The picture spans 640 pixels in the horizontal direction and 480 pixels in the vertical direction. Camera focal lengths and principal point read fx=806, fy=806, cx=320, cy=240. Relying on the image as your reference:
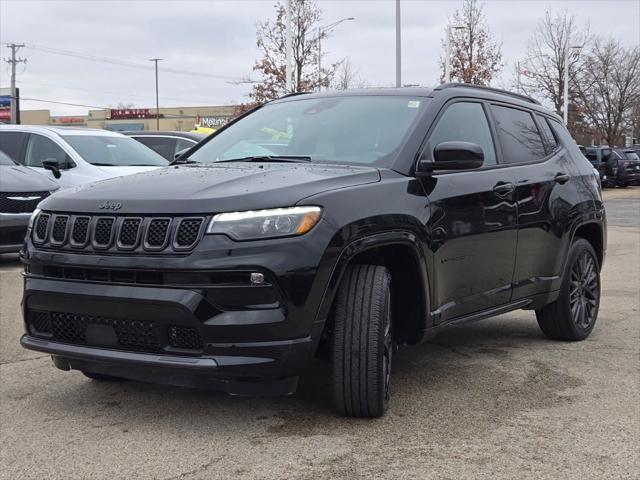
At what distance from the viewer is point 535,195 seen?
5340 mm

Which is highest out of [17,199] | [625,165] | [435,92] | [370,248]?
[625,165]

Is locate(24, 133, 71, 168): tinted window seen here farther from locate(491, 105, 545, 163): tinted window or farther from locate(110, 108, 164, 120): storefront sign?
locate(110, 108, 164, 120): storefront sign

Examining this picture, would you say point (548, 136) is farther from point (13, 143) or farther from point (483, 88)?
point (13, 143)

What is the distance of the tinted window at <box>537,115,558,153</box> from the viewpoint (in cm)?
588

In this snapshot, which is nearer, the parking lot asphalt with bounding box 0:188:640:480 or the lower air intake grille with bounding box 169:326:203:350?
the parking lot asphalt with bounding box 0:188:640:480

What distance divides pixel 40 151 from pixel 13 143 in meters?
0.51

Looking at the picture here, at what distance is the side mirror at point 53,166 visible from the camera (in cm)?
1061

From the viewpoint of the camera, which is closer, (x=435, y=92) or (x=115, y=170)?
(x=435, y=92)

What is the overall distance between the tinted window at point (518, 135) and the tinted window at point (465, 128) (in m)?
0.17

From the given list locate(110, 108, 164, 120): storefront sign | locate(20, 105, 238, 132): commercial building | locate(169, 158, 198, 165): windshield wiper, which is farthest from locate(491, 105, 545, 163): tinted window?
locate(110, 108, 164, 120): storefront sign

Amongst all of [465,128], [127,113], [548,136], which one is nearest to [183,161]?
[465,128]

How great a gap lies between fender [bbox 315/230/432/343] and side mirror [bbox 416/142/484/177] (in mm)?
420

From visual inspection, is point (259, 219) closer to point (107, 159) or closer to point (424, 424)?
point (424, 424)

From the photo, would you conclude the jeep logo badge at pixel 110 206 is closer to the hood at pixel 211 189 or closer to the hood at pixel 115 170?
the hood at pixel 211 189
